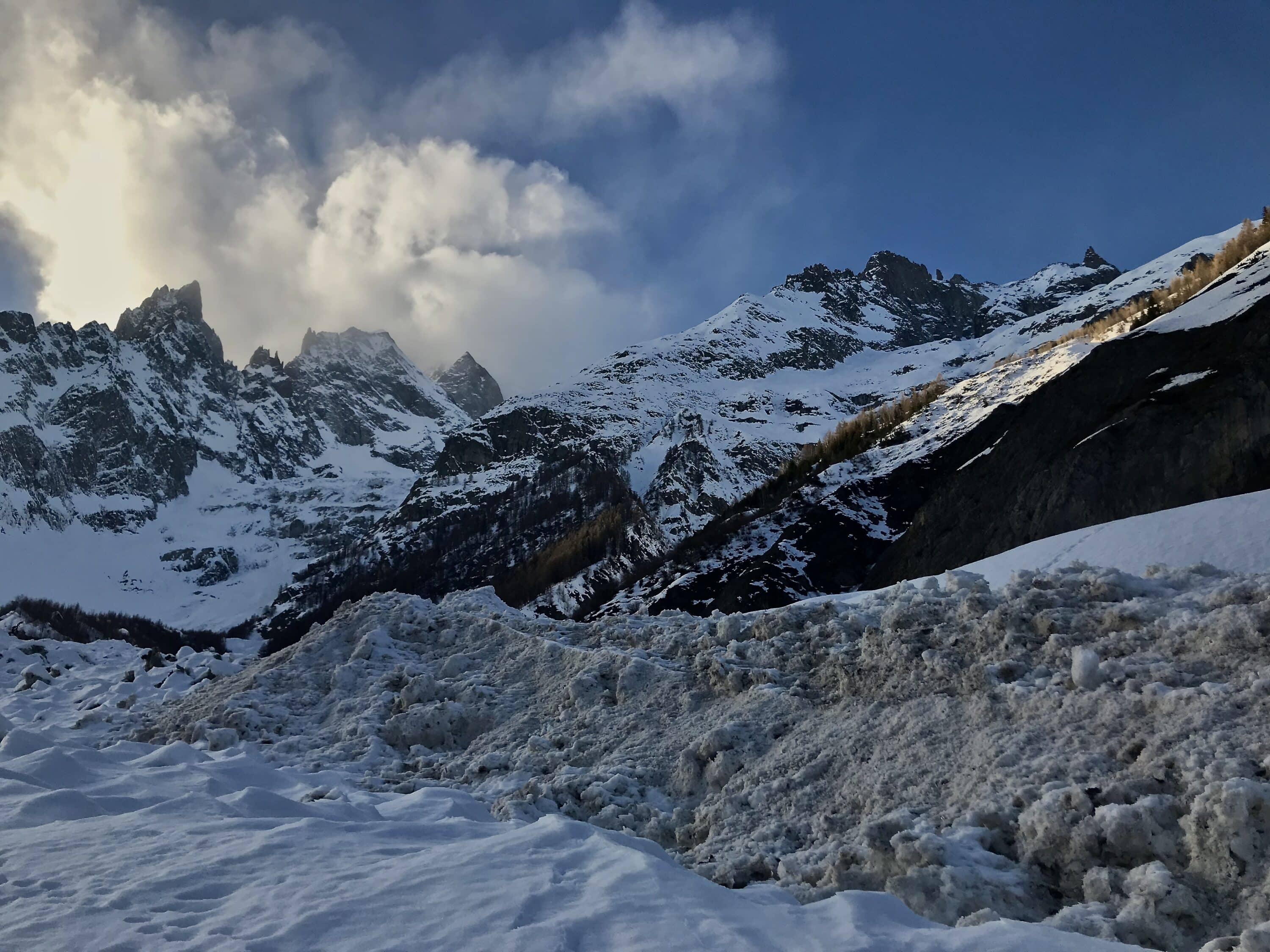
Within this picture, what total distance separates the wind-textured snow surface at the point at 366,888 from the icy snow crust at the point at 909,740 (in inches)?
38.0

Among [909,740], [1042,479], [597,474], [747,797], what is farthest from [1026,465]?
[597,474]

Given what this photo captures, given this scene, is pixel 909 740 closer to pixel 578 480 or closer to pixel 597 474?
pixel 597 474

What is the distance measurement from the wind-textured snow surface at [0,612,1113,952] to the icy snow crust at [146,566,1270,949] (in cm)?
96

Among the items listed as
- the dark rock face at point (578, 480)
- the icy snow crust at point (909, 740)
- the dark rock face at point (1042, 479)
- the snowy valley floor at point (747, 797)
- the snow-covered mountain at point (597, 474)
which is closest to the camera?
the snowy valley floor at point (747, 797)

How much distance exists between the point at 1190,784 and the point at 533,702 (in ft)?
28.7

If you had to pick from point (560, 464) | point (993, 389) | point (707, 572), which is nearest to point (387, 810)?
point (707, 572)

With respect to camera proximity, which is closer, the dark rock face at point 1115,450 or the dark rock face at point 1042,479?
the dark rock face at point 1115,450

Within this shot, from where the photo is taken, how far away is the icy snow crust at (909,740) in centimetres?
605

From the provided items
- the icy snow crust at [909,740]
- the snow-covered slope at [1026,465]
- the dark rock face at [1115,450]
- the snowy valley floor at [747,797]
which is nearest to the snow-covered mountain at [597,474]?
the snow-covered slope at [1026,465]

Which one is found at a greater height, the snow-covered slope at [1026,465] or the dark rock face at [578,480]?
the dark rock face at [578,480]

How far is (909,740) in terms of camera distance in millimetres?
8375

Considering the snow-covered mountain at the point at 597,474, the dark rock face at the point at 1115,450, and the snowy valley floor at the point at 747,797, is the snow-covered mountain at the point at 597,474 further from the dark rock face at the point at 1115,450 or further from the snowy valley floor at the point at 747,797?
the snowy valley floor at the point at 747,797

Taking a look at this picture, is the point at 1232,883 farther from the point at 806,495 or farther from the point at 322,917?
the point at 806,495

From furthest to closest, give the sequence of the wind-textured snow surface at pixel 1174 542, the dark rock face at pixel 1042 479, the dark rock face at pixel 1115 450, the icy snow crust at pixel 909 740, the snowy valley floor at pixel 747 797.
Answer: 1. the dark rock face at pixel 1042 479
2. the dark rock face at pixel 1115 450
3. the wind-textured snow surface at pixel 1174 542
4. the icy snow crust at pixel 909 740
5. the snowy valley floor at pixel 747 797
